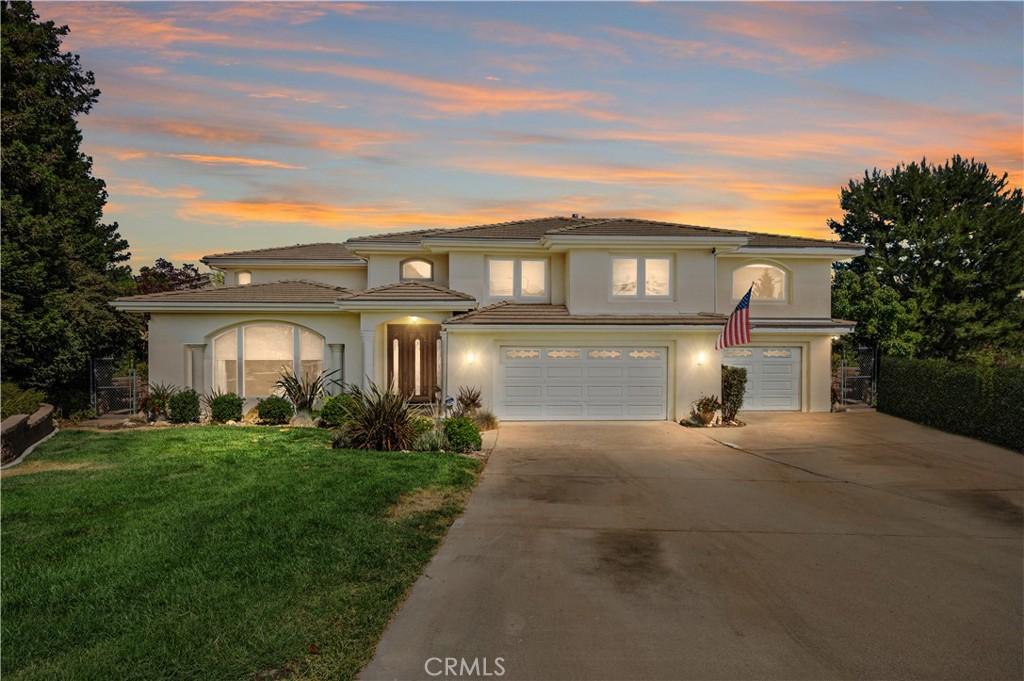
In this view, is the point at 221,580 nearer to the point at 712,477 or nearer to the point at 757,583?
the point at 757,583

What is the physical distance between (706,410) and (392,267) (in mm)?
11059

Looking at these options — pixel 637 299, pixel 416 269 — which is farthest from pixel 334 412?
pixel 637 299

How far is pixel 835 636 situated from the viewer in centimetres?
452

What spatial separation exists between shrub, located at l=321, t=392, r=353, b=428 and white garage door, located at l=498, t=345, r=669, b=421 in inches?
176

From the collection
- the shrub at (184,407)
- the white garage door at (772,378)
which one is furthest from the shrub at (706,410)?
the shrub at (184,407)

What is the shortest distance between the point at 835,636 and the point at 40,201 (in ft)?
72.7

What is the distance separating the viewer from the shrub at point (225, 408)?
1547 cm

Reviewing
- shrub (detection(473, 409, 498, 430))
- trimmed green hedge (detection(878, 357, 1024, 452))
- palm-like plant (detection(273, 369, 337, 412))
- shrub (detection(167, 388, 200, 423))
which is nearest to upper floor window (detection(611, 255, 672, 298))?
shrub (detection(473, 409, 498, 430))

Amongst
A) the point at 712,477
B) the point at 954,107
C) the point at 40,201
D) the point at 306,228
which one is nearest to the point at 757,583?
the point at 712,477

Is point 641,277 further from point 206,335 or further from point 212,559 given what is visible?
point 212,559

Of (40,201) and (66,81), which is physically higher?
(66,81)

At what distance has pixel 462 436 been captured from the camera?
11.8 meters

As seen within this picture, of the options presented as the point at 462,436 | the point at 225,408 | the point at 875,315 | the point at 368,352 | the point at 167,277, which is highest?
the point at 167,277

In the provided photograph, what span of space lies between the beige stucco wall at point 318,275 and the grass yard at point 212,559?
38.3ft
